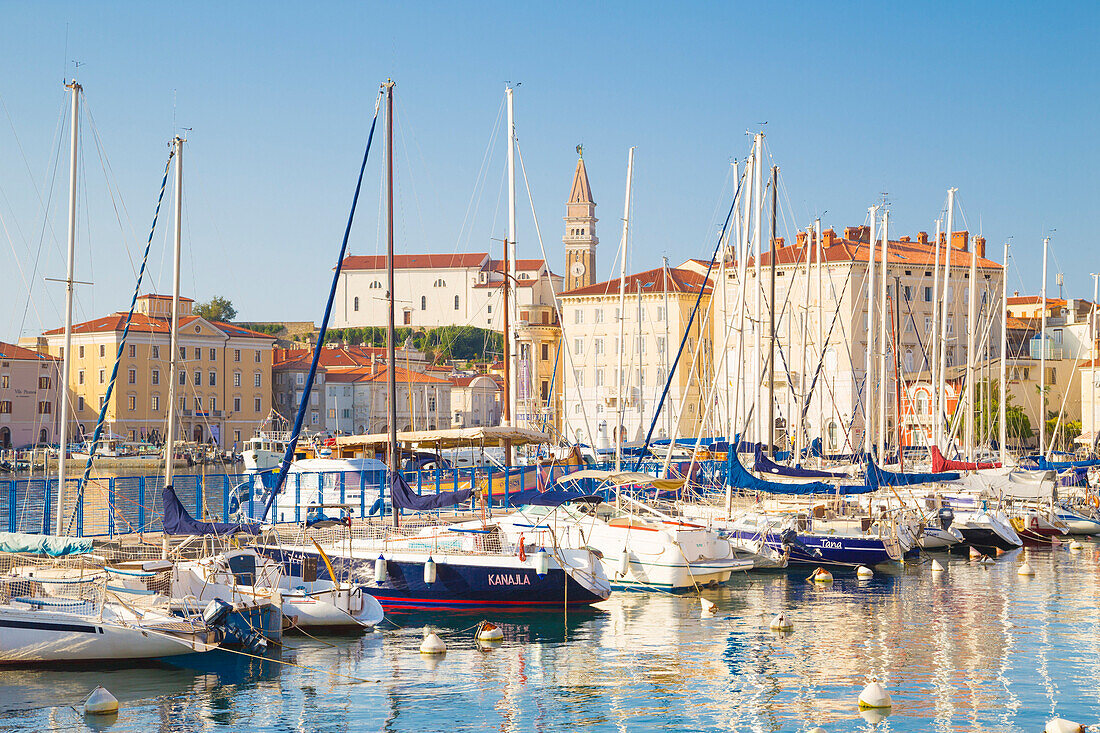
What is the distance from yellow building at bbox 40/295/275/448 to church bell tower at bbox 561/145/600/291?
5694 cm

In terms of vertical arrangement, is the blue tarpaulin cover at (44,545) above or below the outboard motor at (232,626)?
above

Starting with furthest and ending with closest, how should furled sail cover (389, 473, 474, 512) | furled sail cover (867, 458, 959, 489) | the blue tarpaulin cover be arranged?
furled sail cover (867, 458, 959, 489), furled sail cover (389, 473, 474, 512), the blue tarpaulin cover

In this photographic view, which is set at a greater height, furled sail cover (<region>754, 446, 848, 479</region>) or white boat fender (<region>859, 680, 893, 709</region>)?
furled sail cover (<region>754, 446, 848, 479</region>)

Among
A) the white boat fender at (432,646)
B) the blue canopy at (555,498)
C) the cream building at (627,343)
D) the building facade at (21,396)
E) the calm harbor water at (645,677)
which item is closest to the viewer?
the calm harbor water at (645,677)

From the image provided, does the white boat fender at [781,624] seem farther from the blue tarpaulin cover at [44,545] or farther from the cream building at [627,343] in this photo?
the cream building at [627,343]

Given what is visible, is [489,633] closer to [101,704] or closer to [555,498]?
[555,498]

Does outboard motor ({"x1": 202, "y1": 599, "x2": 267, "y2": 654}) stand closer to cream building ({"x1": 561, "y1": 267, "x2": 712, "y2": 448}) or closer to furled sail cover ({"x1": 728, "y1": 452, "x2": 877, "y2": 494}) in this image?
furled sail cover ({"x1": 728, "y1": 452, "x2": 877, "y2": 494})

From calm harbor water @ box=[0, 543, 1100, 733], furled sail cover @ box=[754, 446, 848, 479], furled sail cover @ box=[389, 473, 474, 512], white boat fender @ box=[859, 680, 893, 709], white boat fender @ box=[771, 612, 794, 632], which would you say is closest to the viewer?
calm harbor water @ box=[0, 543, 1100, 733]

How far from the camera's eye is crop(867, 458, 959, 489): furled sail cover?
1235 inches

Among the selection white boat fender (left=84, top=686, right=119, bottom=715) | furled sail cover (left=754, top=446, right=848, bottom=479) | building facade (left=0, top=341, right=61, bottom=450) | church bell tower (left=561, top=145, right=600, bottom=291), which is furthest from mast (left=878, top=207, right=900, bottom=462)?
church bell tower (left=561, top=145, right=600, bottom=291)

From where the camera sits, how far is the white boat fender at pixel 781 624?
21.0 meters

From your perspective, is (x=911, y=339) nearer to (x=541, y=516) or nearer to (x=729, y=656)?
(x=541, y=516)

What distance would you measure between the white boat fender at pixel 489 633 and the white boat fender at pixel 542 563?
163cm

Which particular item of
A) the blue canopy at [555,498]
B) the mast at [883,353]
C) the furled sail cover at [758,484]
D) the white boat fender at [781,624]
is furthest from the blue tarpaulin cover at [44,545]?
the mast at [883,353]
